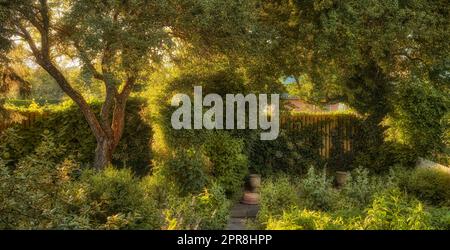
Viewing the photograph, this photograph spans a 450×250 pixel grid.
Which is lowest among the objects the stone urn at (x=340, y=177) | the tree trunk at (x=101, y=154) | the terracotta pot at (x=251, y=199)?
the terracotta pot at (x=251, y=199)

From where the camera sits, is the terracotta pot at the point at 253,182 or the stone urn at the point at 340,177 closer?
the terracotta pot at the point at 253,182

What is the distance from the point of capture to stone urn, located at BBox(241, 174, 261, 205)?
39.1 feet

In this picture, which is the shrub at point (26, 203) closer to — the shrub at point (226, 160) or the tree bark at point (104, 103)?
the tree bark at point (104, 103)

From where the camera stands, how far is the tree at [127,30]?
32.5 feet

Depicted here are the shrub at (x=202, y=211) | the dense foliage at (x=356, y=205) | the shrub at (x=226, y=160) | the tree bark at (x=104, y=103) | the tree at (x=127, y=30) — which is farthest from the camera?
the shrub at (x=226, y=160)

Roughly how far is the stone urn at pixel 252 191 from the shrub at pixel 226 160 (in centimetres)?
30

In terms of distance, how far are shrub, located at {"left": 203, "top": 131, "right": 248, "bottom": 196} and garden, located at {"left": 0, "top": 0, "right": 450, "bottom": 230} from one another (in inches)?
1.3

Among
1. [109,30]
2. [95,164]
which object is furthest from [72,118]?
[109,30]

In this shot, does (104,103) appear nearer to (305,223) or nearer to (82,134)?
(82,134)

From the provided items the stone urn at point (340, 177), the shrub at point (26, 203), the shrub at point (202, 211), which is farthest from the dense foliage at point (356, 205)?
the stone urn at point (340, 177)

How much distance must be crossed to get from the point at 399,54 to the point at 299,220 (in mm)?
9187

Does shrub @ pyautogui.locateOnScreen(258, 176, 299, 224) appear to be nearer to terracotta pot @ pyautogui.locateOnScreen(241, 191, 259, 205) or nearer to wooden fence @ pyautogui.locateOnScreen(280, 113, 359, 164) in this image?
terracotta pot @ pyautogui.locateOnScreen(241, 191, 259, 205)

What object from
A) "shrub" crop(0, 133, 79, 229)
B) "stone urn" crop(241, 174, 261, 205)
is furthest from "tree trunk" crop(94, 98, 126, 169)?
"shrub" crop(0, 133, 79, 229)
